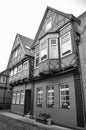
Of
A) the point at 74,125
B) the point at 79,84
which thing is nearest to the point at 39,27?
the point at 79,84

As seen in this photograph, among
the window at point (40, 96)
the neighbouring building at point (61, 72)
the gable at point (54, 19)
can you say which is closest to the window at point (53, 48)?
the neighbouring building at point (61, 72)

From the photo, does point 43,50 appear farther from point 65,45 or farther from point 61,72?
point 61,72

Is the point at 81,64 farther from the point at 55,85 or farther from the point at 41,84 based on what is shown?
the point at 41,84

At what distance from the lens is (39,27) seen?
14.1 metres

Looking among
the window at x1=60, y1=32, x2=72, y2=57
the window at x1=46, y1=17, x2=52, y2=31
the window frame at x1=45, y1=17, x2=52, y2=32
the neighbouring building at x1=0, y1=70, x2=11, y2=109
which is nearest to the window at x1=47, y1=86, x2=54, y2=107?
the window at x1=60, y1=32, x2=72, y2=57

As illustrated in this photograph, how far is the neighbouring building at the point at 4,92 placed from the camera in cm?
2381

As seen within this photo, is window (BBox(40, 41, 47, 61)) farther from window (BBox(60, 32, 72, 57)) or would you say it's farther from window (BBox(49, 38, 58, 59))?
window (BBox(60, 32, 72, 57))

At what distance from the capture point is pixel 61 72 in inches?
368

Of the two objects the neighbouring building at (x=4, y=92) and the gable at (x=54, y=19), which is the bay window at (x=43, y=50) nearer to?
the gable at (x=54, y=19)

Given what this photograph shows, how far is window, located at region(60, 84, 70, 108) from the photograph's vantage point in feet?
28.6

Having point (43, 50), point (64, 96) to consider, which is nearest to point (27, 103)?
point (64, 96)

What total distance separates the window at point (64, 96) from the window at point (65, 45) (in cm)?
277

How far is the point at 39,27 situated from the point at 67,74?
7900 millimetres

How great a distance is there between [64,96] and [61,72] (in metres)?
1.97
